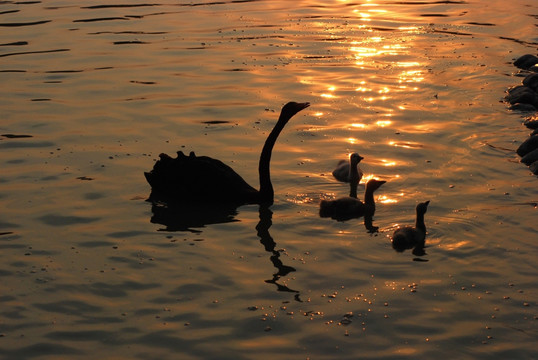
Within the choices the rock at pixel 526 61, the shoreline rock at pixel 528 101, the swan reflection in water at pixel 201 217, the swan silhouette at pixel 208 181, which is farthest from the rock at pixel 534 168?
the rock at pixel 526 61

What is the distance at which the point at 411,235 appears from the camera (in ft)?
39.7

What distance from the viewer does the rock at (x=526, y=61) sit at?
2158 centimetres

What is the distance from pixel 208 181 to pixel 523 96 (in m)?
7.55

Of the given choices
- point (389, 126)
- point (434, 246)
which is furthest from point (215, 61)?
point (434, 246)

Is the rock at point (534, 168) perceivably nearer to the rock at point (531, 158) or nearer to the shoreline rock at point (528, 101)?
the shoreline rock at point (528, 101)

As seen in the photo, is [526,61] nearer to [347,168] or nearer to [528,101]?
[528,101]

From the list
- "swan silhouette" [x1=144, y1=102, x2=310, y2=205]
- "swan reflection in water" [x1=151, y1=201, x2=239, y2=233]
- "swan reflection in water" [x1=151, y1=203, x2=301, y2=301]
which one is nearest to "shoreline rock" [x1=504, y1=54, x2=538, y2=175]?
"swan silhouette" [x1=144, y1=102, x2=310, y2=205]

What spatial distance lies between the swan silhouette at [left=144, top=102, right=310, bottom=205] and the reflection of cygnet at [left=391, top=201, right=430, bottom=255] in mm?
2257

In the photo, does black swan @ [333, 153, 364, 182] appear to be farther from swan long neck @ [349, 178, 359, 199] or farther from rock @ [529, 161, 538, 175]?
rock @ [529, 161, 538, 175]

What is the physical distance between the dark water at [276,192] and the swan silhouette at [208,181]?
23 centimetres

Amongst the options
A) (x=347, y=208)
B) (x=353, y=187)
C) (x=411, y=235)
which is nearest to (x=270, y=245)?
(x=347, y=208)

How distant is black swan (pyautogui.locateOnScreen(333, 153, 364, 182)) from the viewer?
14.3 m

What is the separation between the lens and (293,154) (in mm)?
16031

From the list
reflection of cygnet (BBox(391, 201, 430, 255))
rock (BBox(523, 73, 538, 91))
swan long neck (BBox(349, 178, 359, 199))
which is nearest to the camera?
reflection of cygnet (BBox(391, 201, 430, 255))
